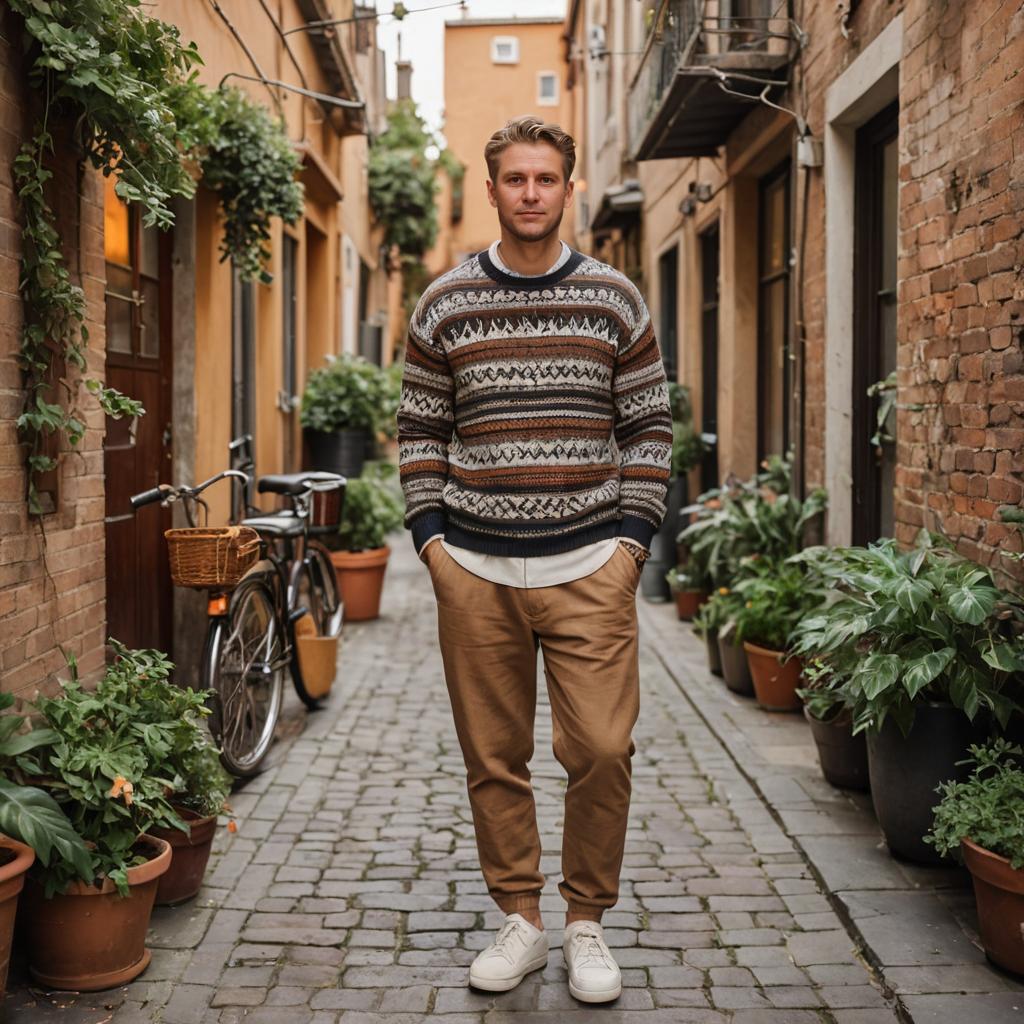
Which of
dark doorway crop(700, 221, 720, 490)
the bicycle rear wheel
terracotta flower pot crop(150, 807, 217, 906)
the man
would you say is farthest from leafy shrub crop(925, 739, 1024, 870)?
dark doorway crop(700, 221, 720, 490)

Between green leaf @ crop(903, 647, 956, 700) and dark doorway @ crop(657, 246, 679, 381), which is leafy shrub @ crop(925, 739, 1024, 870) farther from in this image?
dark doorway @ crop(657, 246, 679, 381)

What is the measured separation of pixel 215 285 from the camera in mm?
7020

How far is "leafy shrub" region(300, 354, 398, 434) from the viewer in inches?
383

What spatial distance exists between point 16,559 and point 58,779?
2.04 ft

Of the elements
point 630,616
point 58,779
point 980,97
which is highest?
point 980,97

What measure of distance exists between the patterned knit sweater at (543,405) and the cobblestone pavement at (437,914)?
3.93 ft

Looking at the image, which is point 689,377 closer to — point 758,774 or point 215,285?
point 215,285

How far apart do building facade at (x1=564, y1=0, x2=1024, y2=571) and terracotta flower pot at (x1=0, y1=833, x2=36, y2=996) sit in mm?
3073

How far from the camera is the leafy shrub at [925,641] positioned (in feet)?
12.4

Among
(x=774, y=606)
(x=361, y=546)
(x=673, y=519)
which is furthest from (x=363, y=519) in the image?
(x=774, y=606)

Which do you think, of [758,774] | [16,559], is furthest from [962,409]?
[16,559]

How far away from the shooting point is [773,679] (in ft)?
20.9

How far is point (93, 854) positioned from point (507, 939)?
109 cm

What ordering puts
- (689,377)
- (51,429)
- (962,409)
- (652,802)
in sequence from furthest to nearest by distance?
(689,377)
(652,802)
(962,409)
(51,429)
